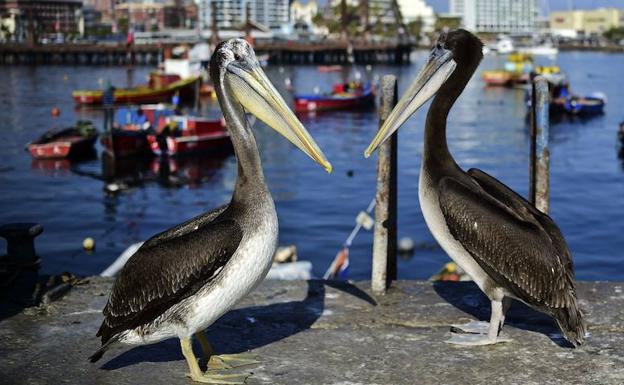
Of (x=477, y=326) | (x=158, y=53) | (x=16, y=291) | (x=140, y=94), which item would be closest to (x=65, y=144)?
(x=140, y=94)

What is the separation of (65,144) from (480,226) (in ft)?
91.4

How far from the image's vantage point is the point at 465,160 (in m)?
32.1

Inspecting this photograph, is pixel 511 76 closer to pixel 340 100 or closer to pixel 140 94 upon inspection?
pixel 340 100

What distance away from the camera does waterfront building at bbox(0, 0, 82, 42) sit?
114688 mm

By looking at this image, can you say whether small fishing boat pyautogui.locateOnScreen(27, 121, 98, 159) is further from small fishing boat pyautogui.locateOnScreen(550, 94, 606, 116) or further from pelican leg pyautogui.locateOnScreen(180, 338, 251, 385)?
pelican leg pyautogui.locateOnScreen(180, 338, 251, 385)

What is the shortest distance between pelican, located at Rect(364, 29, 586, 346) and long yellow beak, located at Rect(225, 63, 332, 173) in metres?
0.71

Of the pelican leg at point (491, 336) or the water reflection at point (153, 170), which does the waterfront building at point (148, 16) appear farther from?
the pelican leg at point (491, 336)

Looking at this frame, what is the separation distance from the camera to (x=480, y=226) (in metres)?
4.78

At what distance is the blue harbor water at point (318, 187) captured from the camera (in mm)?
18531

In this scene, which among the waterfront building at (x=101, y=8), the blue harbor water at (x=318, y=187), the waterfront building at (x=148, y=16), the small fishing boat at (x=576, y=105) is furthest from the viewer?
the waterfront building at (x=148, y=16)

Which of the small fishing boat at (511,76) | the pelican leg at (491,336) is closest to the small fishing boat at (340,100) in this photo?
the small fishing boat at (511,76)

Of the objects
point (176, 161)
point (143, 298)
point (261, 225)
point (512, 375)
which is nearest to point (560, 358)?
point (512, 375)

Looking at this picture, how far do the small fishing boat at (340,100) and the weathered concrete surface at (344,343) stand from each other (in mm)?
42068

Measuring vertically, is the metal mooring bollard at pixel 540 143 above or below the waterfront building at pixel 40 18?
below
